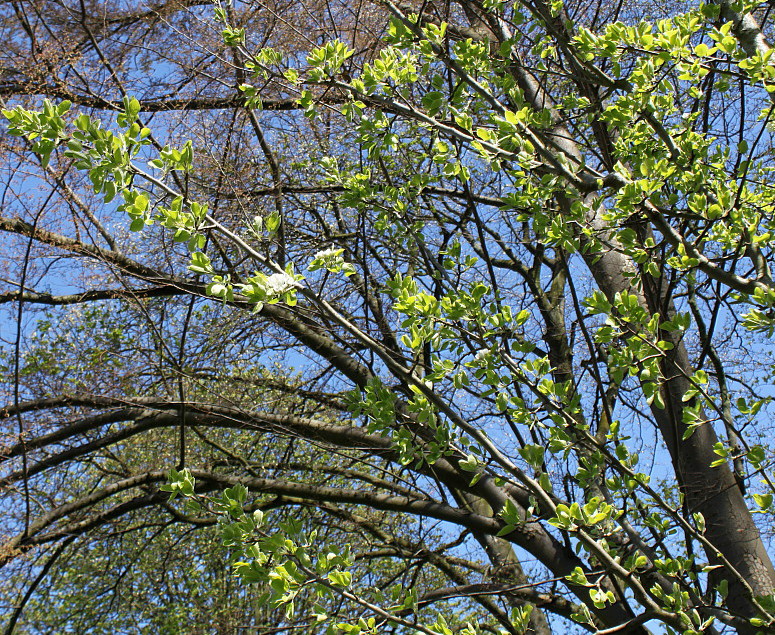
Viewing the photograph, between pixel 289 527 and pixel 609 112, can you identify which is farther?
pixel 609 112

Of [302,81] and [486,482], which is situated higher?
[302,81]

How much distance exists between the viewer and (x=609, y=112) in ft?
9.71

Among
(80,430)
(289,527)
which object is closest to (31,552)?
(80,430)

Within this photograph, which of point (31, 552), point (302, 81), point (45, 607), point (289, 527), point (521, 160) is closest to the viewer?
point (289, 527)

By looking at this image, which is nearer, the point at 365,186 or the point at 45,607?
the point at 365,186

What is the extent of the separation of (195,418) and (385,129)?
3.15 metres

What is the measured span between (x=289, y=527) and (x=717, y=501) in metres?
2.66

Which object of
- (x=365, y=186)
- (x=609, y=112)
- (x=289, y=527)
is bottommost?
(x=289, y=527)

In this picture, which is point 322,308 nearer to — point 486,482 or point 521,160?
point 521,160

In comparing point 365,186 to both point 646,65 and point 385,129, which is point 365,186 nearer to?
point 385,129

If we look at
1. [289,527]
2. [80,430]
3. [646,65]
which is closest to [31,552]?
[80,430]

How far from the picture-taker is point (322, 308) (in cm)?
243

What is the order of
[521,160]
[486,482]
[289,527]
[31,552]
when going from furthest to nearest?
[31,552] → [486,482] → [521,160] → [289,527]

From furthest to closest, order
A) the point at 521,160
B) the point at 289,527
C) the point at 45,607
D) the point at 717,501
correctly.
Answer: the point at 45,607 < the point at 717,501 < the point at 521,160 < the point at 289,527
